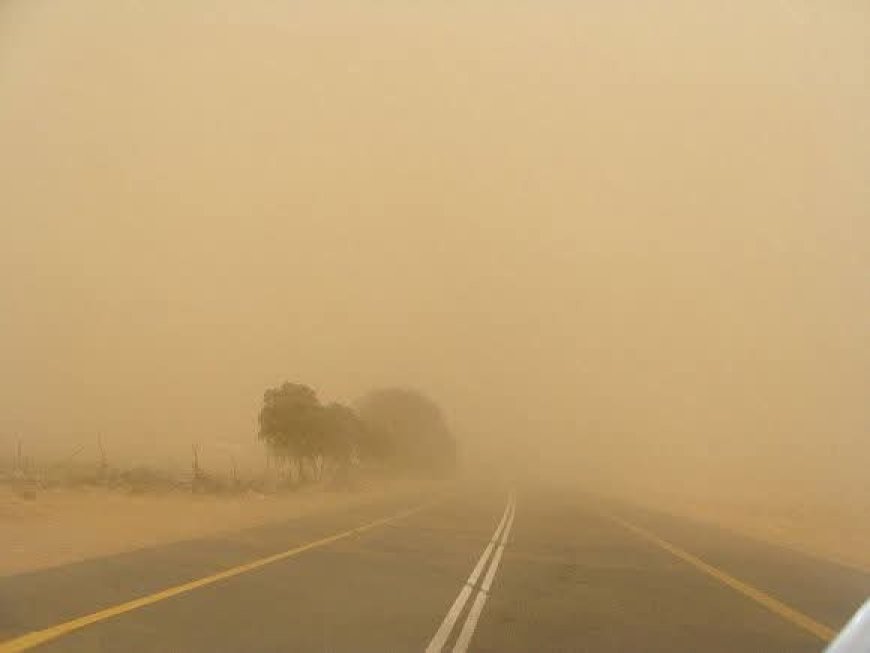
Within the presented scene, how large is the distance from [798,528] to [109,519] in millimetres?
27582

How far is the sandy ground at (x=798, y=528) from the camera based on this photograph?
30984 mm

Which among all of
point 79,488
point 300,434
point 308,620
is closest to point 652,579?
point 308,620

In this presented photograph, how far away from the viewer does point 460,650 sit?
11539mm

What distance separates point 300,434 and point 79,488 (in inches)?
1161

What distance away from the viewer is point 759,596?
18.2 metres

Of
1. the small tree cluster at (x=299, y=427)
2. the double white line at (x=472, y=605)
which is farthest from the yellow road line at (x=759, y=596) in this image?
the small tree cluster at (x=299, y=427)

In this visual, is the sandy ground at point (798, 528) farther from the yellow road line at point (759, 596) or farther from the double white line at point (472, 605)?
the double white line at point (472, 605)

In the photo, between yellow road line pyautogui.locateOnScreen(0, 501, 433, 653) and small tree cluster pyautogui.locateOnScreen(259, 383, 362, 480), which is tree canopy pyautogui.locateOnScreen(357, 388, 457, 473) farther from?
yellow road line pyautogui.locateOnScreen(0, 501, 433, 653)

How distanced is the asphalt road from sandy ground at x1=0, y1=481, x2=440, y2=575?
99 centimetres

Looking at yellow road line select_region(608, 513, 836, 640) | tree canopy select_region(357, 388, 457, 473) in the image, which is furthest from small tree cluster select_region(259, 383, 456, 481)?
yellow road line select_region(608, 513, 836, 640)

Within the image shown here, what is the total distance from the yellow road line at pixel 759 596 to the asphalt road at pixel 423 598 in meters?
0.04

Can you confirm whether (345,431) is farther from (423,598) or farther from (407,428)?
(423,598)

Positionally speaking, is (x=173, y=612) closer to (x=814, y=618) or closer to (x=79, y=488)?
(x=814, y=618)

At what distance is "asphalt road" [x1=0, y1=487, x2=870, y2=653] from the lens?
12023 millimetres
